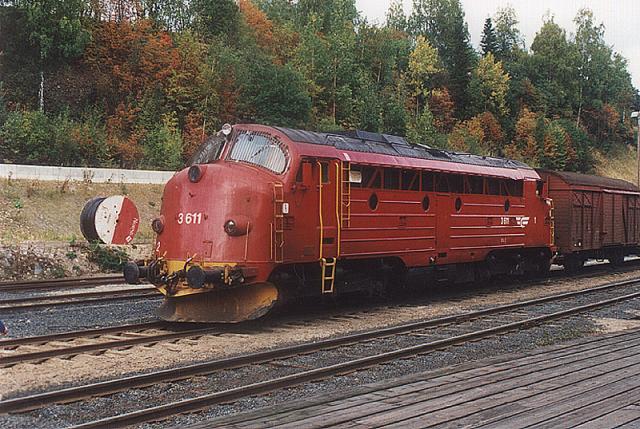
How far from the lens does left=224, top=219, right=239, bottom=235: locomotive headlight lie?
11547 mm

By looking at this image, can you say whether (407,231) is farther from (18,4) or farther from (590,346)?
(18,4)

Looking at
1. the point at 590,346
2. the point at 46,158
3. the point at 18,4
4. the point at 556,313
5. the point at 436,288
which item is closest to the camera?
the point at 590,346

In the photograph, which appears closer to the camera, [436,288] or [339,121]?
[436,288]

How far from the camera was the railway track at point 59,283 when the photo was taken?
57.0 feet

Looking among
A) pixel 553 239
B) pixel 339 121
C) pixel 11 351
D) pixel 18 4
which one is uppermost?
pixel 18 4

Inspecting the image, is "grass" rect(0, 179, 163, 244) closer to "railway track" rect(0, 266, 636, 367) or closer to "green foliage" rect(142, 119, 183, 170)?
"green foliage" rect(142, 119, 183, 170)

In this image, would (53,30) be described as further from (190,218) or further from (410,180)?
(190,218)

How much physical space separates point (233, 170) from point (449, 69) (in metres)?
70.6

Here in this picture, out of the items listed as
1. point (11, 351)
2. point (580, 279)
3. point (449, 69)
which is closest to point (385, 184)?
point (11, 351)

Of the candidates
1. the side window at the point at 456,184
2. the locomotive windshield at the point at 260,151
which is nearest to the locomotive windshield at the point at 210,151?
the locomotive windshield at the point at 260,151

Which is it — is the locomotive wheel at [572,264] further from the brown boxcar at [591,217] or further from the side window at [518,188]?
the side window at [518,188]

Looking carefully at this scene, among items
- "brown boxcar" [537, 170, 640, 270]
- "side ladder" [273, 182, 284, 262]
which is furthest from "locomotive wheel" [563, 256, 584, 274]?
"side ladder" [273, 182, 284, 262]

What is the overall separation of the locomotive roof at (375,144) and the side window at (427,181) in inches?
16.9

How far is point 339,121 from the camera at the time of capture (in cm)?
5572
